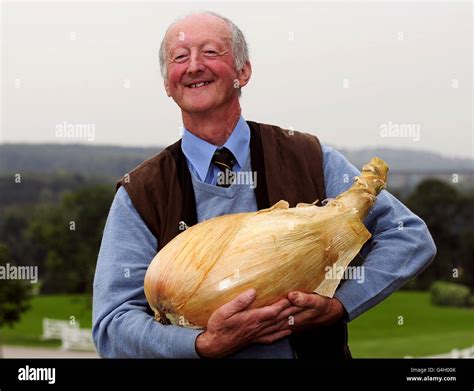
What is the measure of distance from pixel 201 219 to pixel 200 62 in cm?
64

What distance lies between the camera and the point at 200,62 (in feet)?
10.3

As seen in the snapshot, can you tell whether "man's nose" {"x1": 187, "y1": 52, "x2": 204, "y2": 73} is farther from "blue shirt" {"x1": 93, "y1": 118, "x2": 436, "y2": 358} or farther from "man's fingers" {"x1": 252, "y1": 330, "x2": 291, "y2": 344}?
"man's fingers" {"x1": 252, "y1": 330, "x2": 291, "y2": 344}

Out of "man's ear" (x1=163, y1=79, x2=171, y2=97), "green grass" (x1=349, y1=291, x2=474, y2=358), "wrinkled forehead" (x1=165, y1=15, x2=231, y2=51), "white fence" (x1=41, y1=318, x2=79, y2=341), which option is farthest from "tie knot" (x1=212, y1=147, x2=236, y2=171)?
"green grass" (x1=349, y1=291, x2=474, y2=358)

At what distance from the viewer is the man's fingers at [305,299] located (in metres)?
2.92

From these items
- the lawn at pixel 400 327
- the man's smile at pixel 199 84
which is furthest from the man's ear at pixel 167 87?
the lawn at pixel 400 327

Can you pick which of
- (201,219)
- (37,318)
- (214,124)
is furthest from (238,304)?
(37,318)

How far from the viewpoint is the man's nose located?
3.12m

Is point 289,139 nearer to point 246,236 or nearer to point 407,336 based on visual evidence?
point 246,236

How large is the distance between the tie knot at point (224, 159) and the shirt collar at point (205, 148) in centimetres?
2

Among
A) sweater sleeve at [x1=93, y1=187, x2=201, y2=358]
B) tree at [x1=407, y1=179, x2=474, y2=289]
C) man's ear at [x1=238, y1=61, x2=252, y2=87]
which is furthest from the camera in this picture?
Result: tree at [x1=407, y1=179, x2=474, y2=289]

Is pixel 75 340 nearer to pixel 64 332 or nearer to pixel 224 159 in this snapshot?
pixel 64 332

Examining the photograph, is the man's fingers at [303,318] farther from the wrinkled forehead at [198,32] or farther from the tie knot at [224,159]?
the wrinkled forehead at [198,32]

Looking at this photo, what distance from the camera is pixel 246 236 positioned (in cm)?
295

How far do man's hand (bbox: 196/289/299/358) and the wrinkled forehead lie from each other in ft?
3.39
